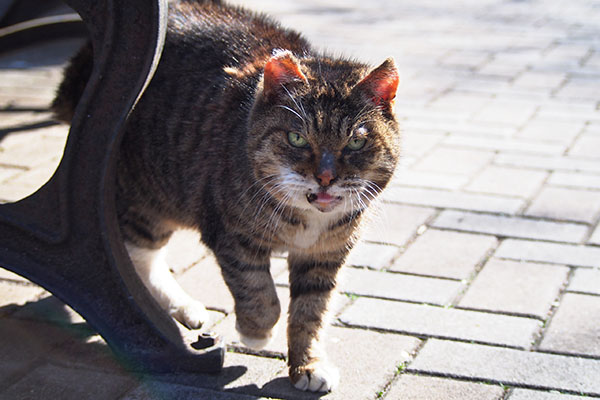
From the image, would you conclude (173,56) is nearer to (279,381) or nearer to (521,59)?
(279,381)

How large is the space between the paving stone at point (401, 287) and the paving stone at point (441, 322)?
7cm

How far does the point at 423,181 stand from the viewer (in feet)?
14.9

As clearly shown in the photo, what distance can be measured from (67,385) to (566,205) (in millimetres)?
2607

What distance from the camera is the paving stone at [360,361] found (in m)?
2.68

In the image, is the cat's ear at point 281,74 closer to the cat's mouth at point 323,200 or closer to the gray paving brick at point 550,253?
→ the cat's mouth at point 323,200

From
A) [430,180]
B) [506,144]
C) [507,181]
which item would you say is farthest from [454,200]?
[506,144]

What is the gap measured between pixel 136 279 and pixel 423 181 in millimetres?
2160

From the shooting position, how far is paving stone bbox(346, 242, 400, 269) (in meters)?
3.63

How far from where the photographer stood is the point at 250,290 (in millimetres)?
2811

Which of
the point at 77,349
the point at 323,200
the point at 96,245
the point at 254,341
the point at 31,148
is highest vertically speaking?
the point at 323,200

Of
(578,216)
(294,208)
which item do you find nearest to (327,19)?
(578,216)

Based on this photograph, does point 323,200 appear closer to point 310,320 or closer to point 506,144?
point 310,320

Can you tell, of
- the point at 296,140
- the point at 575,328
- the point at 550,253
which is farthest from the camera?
the point at 550,253

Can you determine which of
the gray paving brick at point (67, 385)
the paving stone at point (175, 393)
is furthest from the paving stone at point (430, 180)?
the gray paving brick at point (67, 385)
